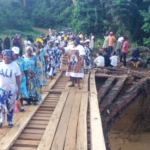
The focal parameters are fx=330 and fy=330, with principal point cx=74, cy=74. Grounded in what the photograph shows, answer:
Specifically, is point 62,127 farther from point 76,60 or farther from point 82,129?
point 76,60

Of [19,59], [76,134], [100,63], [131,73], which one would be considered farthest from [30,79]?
[100,63]

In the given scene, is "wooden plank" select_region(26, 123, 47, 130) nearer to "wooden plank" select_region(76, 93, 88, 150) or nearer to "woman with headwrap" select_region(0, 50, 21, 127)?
"woman with headwrap" select_region(0, 50, 21, 127)

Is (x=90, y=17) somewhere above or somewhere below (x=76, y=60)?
above

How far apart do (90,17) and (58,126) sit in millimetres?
22199

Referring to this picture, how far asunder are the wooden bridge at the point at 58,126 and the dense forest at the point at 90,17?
15146 mm

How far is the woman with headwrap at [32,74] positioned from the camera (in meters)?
6.91

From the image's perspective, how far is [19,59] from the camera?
6.36m

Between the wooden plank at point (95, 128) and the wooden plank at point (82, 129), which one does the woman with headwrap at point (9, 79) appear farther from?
the wooden plank at point (95, 128)

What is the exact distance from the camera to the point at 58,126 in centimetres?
570

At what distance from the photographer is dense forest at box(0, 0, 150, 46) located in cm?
2319

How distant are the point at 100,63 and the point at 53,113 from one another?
26.6ft

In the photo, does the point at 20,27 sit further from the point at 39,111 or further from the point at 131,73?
the point at 39,111

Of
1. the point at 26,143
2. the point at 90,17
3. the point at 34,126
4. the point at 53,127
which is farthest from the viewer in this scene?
the point at 90,17

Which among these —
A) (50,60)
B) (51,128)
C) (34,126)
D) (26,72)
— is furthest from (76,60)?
(51,128)
